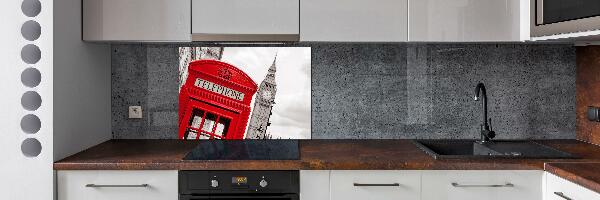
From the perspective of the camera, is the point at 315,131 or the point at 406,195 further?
the point at 315,131

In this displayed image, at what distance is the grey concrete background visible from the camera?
3037 millimetres

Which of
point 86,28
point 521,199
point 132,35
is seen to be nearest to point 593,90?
point 521,199

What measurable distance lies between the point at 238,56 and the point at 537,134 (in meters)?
1.62

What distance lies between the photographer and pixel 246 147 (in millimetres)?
2740

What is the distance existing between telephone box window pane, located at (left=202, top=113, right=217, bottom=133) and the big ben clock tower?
7.4 inches

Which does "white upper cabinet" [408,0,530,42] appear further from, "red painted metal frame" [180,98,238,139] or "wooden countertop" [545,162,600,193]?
"red painted metal frame" [180,98,238,139]

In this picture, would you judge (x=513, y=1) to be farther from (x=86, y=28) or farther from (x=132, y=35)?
(x=86, y=28)

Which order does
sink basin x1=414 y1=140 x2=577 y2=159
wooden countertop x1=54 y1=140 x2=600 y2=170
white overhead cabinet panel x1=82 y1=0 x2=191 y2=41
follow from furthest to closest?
sink basin x1=414 y1=140 x2=577 y2=159 < white overhead cabinet panel x1=82 y1=0 x2=191 y2=41 < wooden countertop x1=54 y1=140 x2=600 y2=170
